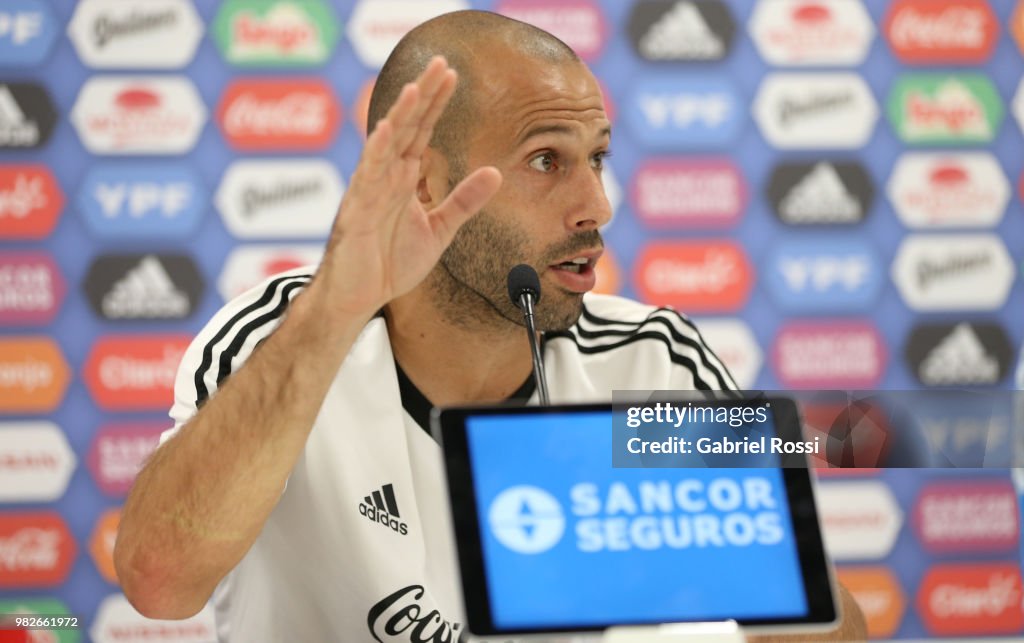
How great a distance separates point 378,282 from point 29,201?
80.8 inches

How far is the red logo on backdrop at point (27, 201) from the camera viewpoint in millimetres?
2678

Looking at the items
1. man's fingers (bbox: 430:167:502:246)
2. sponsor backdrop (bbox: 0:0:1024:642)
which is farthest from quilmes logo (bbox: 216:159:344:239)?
man's fingers (bbox: 430:167:502:246)

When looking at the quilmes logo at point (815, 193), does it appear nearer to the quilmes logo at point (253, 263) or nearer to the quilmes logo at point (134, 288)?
the quilmes logo at point (253, 263)

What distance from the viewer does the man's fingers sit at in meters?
1.00

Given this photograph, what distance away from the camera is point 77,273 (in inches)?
106

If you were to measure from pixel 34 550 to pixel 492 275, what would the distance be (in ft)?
5.85

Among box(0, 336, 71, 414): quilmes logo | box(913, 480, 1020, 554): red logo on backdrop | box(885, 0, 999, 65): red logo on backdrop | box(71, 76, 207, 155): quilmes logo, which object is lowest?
box(913, 480, 1020, 554): red logo on backdrop

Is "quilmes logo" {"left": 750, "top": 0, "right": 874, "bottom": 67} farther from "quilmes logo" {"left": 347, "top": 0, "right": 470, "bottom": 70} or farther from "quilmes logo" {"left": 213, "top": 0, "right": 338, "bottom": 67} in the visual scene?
"quilmes logo" {"left": 213, "top": 0, "right": 338, "bottom": 67}

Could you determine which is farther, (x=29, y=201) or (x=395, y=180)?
(x=29, y=201)

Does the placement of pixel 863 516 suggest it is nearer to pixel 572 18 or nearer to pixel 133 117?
pixel 572 18

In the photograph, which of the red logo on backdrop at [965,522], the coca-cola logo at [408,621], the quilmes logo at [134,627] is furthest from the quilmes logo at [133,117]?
the red logo on backdrop at [965,522]

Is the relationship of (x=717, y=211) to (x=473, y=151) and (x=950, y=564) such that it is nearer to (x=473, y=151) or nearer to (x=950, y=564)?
(x=950, y=564)

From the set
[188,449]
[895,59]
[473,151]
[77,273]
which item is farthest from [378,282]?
[895,59]

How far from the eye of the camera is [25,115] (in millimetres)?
2689
